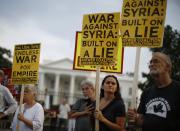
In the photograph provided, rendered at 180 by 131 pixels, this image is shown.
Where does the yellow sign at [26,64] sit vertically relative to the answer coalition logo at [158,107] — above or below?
above

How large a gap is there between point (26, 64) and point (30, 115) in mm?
1412

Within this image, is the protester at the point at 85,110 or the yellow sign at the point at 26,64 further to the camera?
the yellow sign at the point at 26,64

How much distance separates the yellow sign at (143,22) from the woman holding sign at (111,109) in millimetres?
680

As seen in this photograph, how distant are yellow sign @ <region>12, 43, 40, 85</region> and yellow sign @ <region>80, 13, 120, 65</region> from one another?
1.63m

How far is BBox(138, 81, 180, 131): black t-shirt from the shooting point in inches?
200

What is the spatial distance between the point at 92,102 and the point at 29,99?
1.15m

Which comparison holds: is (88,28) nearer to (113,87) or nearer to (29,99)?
(113,87)

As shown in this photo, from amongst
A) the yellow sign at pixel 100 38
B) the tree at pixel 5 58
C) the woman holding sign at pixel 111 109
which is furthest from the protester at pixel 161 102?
the tree at pixel 5 58

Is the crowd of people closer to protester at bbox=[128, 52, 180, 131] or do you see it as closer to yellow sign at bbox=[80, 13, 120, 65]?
protester at bbox=[128, 52, 180, 131]

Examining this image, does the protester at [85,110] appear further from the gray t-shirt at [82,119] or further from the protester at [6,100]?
the protester at [6,100]

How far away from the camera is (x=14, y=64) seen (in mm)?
8773

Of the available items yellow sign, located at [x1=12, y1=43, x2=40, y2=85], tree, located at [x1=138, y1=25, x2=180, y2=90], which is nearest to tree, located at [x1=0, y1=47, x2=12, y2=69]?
tree, located at [x1=138, y1=25, x2=180, y2=90]

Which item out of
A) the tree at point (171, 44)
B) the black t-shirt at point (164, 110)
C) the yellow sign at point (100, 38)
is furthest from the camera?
the tree at point (171, 44)

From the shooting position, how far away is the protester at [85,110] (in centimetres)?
693
